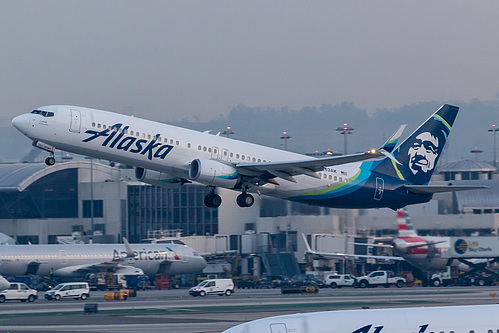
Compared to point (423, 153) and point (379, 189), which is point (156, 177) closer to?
point (379, 189)

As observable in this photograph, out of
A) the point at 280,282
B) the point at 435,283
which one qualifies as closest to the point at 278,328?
the point at 435,283

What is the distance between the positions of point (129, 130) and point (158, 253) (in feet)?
155

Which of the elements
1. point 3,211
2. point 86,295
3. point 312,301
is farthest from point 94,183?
point 312,301

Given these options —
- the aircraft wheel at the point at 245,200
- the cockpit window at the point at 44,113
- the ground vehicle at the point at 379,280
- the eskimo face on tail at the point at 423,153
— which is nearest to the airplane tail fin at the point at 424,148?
the eskimo face on tail at the point at 423,153

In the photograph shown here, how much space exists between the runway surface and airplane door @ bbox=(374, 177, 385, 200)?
1145 cm

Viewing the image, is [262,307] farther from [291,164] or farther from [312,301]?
[291,164]

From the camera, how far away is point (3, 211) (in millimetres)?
131875

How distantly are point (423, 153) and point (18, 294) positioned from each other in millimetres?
39603

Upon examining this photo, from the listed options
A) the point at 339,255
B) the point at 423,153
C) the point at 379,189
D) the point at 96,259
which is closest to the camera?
the point at 379,189

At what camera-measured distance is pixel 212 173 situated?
4822 cm

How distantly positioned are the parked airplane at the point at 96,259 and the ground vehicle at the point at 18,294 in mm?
11744

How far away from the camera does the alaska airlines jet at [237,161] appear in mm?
46188

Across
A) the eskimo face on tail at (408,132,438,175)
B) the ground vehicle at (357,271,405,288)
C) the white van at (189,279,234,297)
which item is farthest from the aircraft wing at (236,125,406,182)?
the ground vehicle at (357,271,405,288)

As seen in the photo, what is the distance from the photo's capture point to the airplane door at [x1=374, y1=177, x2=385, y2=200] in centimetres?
5416
